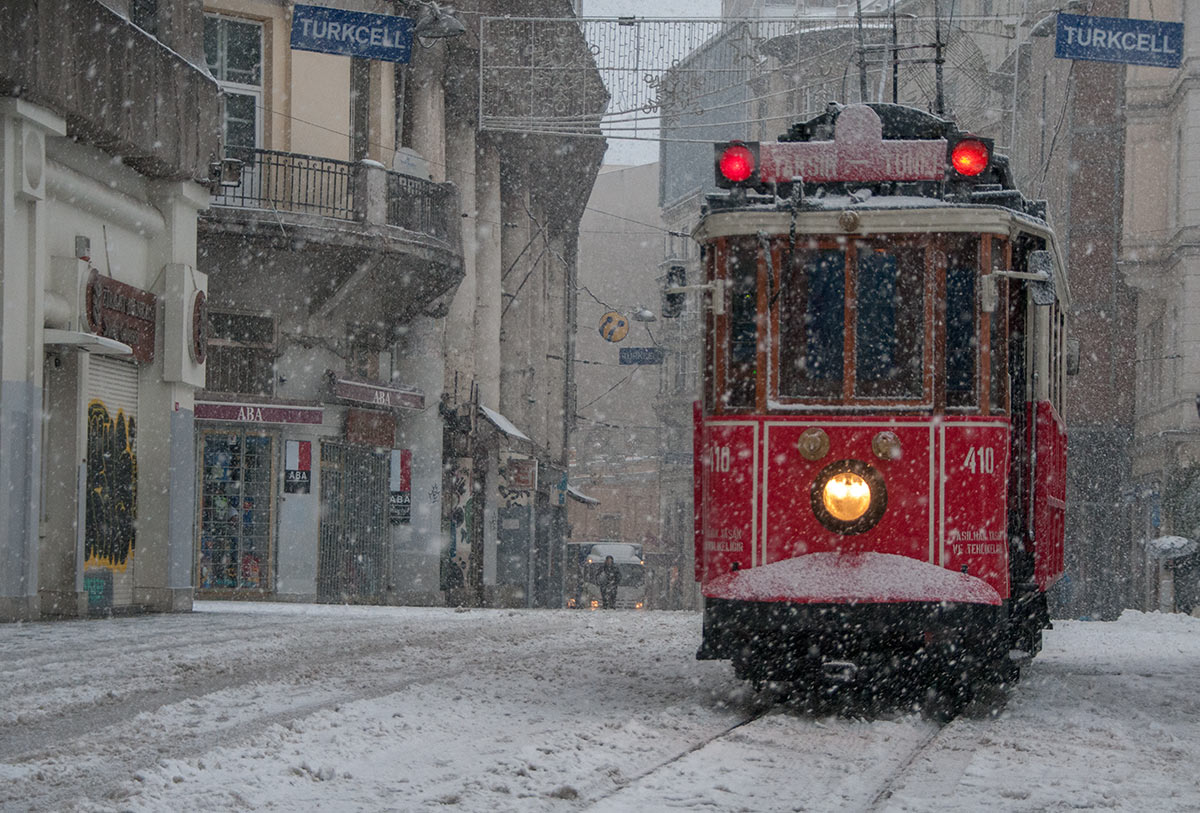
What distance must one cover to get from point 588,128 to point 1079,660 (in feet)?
51.9

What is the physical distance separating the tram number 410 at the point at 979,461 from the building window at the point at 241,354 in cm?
1813

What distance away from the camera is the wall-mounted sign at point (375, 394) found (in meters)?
26.8

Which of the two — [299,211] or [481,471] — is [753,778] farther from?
[481,471]

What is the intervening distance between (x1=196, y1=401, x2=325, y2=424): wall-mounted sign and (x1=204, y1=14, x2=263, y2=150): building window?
12.6 ft

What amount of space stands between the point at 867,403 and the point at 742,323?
0.84 meters

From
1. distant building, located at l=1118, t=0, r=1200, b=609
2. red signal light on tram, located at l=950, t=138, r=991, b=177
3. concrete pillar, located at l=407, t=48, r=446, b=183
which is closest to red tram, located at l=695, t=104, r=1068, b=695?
red signal light on tram, located at l=950, t=138, r=991, b=177

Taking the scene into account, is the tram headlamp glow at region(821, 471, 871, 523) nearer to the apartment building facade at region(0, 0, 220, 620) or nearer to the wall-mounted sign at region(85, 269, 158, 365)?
the apartment building facade at region(0, 0, 220, 620)

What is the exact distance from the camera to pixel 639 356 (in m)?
43.5

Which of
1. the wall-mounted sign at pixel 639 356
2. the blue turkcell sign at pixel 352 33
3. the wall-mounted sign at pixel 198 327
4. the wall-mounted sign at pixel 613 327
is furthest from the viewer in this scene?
the wall-mounted sign at pixel 613 327

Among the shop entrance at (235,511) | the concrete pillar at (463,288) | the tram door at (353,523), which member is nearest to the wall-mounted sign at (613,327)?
the concrete pillar at (463,288)

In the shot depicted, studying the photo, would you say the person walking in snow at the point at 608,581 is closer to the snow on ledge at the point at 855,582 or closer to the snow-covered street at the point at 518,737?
the snow-covered street at the point at 518,737

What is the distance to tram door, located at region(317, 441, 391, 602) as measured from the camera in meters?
27.3

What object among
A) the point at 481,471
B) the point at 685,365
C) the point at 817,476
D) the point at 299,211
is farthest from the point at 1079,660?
the point at 685,365

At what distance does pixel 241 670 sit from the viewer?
1091 centimetres
